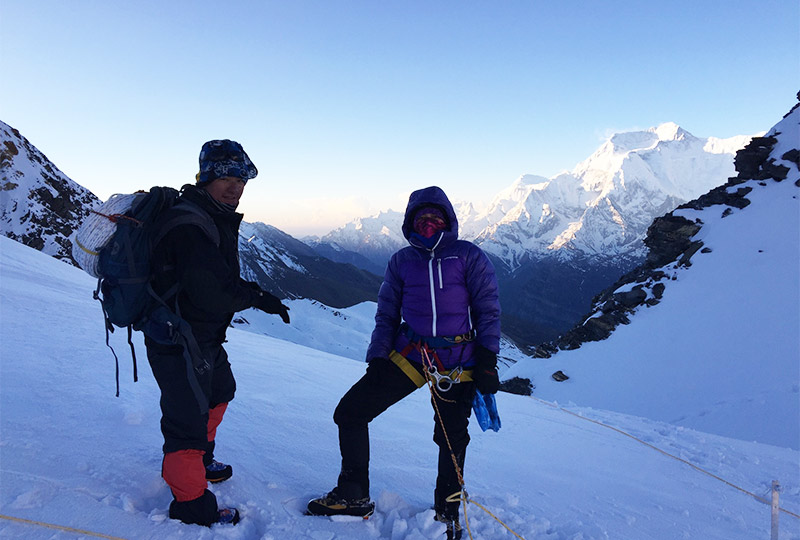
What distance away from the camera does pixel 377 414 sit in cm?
322

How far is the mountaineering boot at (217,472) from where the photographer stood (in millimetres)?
3183

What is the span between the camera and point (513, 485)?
4.28 m

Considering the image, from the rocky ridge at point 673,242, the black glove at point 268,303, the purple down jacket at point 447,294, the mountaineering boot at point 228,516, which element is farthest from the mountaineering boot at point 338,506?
the rocky ridge at point 673,242

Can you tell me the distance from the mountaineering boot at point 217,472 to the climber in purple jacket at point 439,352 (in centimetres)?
92

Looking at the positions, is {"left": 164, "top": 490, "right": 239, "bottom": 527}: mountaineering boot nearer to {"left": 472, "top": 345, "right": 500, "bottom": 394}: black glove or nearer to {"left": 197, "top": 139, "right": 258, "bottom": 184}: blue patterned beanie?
{"left": 472, "top": 345, "right": 500, "bottom": 394}: black glove

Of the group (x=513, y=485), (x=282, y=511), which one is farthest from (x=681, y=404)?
(x=282, y=511)

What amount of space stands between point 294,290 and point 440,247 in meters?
165

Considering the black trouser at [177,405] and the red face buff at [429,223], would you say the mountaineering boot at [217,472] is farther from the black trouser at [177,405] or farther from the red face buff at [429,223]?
the red face buff at [429,223]

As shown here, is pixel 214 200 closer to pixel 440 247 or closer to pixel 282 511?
pixel 440 247

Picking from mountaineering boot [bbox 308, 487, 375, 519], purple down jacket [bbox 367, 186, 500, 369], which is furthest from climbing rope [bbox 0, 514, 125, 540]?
purple down jacket [bbox 367, 186, 500, 369]

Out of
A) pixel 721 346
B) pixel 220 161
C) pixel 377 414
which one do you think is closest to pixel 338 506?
pixel 377 414

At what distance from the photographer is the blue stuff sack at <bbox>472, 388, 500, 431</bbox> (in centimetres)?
332

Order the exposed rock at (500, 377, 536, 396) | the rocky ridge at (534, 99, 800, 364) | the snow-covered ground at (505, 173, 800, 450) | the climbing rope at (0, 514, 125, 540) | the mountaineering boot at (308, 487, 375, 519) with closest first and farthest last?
1. the climbing rope at (0, 514, 125, 540)
2. the mountaineering boot at (308, 487, 375, 519)
3. the snow-covered ground at (505, 173, 800, 450)
4. the exposed rock at (500, 377, 536, 396)
5. the rocky ridge at (534, 99, 800, 364)

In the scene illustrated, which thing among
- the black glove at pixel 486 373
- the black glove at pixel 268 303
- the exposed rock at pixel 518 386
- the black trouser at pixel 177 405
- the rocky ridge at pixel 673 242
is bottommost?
the exposed rock at pixel 518 386
